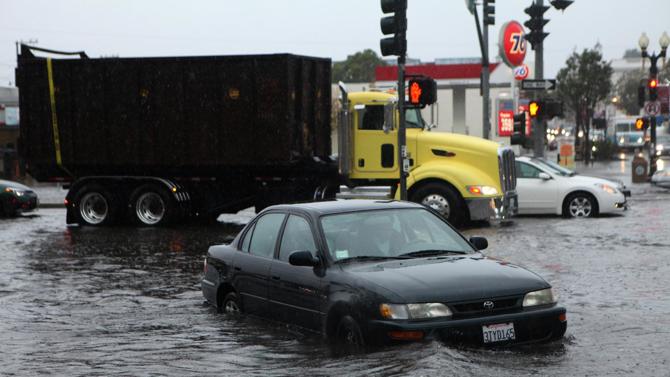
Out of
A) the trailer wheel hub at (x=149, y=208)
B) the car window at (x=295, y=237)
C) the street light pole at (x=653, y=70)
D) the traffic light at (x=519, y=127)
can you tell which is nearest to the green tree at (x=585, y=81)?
the street light pole at (x=653, y=70)

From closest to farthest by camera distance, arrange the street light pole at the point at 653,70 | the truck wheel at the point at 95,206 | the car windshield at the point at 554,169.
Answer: the truck wheel at the point at 95,206 < the car windshield at the point at 554,169 < the street light pole at the point at 653,70

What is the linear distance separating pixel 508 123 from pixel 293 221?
199ft

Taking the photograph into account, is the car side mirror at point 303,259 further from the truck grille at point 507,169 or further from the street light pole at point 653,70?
the street light pole at point 653,70

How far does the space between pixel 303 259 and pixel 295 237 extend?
794 millimetres

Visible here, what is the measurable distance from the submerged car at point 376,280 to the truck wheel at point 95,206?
13193mm

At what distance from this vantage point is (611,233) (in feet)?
65.6

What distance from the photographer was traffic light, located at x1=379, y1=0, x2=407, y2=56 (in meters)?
16.5

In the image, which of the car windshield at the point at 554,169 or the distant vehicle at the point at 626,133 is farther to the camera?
the distant vehicle at the point at 626,133

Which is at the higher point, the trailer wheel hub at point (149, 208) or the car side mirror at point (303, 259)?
the car side mirror at point (303, 259)

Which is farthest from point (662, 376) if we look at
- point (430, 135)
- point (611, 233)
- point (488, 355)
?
point (430, 135)

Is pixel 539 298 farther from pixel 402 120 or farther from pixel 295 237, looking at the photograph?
pixel 402 120

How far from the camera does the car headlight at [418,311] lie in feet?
26.2

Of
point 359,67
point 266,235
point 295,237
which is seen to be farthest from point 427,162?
point 359,67

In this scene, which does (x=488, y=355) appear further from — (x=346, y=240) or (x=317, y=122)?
(x=317, y=122)
